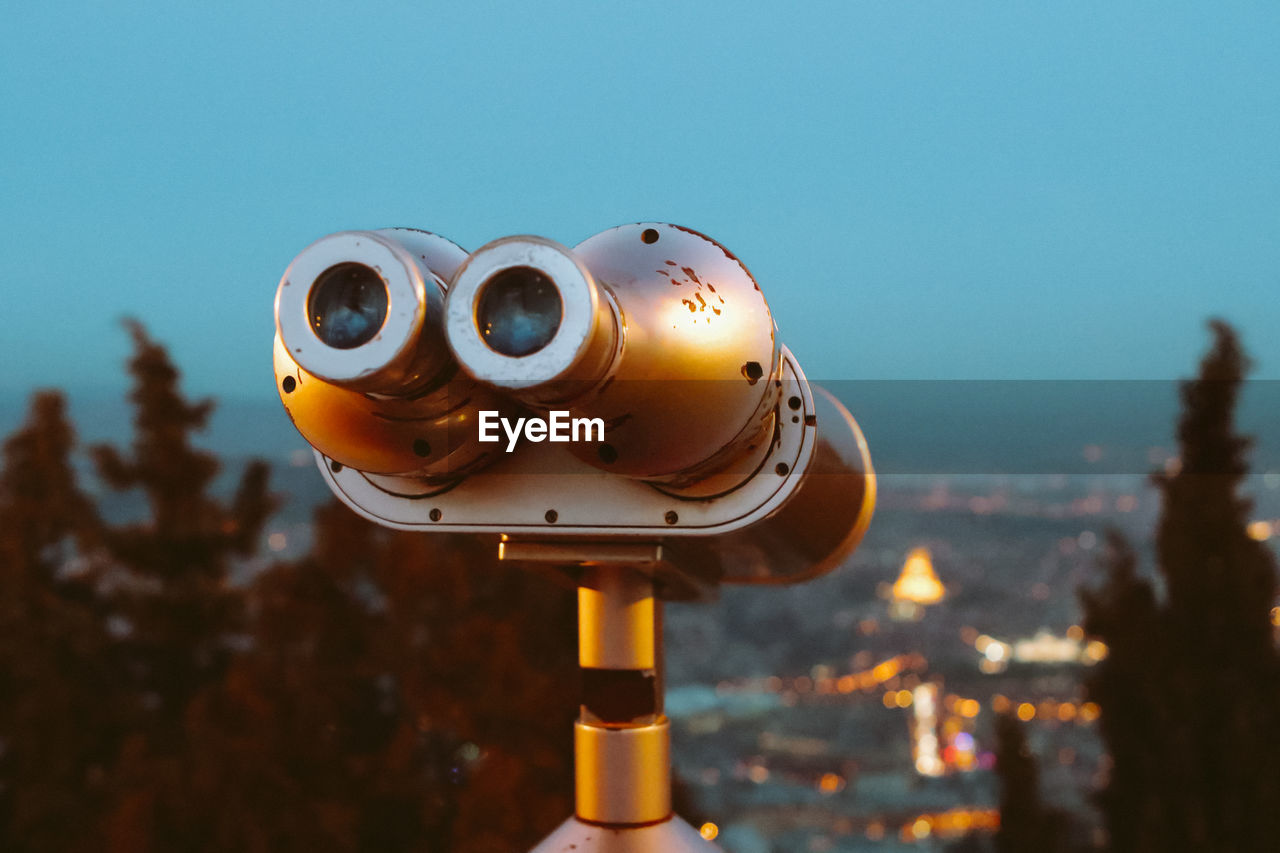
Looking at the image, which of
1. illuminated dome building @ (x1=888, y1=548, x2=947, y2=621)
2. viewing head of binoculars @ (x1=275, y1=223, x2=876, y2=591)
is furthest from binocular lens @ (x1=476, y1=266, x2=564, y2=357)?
illuminated dome building @ (x1=888, y1=548, x2=947, y2=621)

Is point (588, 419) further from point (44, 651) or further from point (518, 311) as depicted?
point (44, 651)

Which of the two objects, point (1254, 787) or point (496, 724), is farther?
point (1254, 787)

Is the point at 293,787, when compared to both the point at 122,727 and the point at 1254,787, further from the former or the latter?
the point at 1254,787

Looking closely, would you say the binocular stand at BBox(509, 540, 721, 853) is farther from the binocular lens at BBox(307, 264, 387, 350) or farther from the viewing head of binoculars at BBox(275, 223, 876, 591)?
the binocular lens at BBox(307, 264, 387, 350)

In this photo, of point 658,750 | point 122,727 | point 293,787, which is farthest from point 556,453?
point 122,727

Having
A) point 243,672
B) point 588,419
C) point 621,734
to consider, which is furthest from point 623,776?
point 243,672
